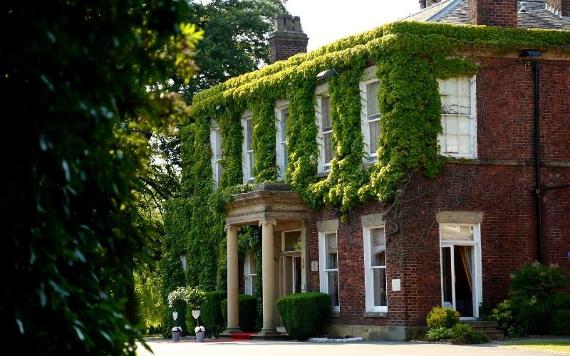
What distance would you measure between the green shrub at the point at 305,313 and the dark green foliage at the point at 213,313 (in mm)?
5081

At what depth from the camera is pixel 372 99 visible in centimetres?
3203

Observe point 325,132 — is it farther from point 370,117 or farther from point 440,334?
point 440,334

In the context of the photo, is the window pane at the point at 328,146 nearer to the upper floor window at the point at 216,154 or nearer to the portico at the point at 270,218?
the portico at the point at 270,218

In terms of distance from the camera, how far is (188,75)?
1107 centimetres

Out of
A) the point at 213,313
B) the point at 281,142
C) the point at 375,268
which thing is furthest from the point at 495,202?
the point at 213,313

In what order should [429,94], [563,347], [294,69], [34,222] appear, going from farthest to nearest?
[294,69] → [429,94] → [563,347] → [34,222]

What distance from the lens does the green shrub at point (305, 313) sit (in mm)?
32375

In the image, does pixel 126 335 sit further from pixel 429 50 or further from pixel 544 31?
pixel 544 31

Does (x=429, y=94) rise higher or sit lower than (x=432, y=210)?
higher

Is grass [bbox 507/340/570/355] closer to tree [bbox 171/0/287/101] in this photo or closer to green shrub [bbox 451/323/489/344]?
green shrub [bbox 451/323/489/344]

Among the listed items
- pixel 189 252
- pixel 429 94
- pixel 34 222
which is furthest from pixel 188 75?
pixel 189 252

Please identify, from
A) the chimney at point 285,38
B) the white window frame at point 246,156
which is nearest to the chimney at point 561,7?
the chimney at point 285,38

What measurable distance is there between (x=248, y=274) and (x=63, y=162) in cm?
2940

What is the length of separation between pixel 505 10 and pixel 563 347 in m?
11.4
